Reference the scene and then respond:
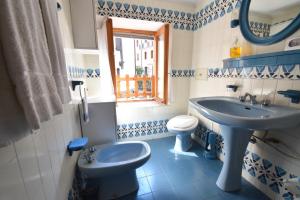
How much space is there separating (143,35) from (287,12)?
70.6 inches

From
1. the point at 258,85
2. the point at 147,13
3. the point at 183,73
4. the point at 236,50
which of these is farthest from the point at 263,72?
the point at 147,13

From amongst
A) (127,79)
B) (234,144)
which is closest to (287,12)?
(234,144)

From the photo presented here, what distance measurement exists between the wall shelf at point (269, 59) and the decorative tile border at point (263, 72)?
0.04m

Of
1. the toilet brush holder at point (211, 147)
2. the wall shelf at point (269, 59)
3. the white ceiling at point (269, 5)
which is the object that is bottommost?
the toilet brush holder at point (211, 147)

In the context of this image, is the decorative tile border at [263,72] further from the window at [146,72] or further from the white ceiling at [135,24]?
the white ceiling at [135,24]

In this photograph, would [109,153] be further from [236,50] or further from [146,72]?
[146,72]

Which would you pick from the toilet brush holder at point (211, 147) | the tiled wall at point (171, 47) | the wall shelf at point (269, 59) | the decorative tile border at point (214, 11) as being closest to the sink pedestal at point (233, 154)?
the toilet brush holder at point (211, 147)

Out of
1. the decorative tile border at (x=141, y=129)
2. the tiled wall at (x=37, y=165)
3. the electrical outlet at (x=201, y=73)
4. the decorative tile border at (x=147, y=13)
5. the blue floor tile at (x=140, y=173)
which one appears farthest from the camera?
the decorative tile border at (x=141, y=129)

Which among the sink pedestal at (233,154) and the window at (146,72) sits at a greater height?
the window at (146,72)

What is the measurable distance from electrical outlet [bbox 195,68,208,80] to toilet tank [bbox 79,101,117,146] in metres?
1.28

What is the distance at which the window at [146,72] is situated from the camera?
2191 mm

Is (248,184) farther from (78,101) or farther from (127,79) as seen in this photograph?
(127,79)

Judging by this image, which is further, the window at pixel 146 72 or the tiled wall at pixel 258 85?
the window at pixel 146 72

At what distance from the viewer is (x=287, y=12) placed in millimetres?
1050
